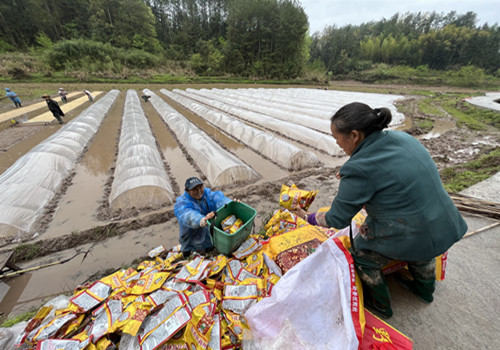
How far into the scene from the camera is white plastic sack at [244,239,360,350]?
4.61ft

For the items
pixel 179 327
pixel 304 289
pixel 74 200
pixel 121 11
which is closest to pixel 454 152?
pixel 304 289

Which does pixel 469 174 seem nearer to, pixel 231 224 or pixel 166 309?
pixel 231 224

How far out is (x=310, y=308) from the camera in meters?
1.50

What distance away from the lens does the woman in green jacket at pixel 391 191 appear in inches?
50.1

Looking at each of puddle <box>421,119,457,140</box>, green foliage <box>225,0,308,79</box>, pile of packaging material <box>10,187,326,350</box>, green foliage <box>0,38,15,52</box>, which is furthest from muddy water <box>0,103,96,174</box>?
green foliage <box>0,38,15,52</box>

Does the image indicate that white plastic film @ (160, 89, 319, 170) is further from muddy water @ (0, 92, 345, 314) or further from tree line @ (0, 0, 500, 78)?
tree line @ (0, 0, 500, 78)

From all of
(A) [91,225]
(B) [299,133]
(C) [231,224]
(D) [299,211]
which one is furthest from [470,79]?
(A) [91,225]

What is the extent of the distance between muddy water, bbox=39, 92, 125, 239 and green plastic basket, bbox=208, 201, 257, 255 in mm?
3421

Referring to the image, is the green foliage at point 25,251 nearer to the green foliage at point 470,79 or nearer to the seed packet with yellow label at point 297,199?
the seed packet with yellow label at point 297,199

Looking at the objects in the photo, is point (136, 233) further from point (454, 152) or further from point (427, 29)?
point (427, 29)

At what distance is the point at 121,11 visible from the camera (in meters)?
39.6

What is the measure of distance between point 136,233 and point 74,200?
7.97ft

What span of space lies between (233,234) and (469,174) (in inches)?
255

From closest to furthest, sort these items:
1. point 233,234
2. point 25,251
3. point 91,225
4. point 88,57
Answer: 1. point 233,234
2. point 25,251
3. point 91,225
4. point 88,57
